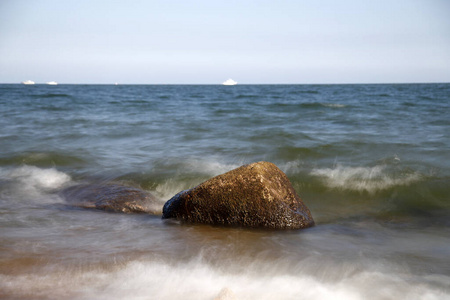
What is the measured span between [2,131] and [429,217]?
12306 mm

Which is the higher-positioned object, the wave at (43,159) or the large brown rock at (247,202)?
the large brown rock at (247,202)

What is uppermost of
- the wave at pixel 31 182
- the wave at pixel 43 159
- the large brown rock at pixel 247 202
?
the large brown rock at pixel 247 202

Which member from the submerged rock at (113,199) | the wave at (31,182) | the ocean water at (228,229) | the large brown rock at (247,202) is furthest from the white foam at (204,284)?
the wave at (31,182)

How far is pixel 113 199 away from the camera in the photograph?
17.4 feet

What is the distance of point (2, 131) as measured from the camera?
12.1 metres

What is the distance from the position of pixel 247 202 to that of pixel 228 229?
0.38 meters

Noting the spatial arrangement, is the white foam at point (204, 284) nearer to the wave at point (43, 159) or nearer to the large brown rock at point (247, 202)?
the large brown rock at point (247, 202)

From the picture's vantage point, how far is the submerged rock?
5.12 metres

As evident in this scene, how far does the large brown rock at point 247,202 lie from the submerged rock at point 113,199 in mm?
970

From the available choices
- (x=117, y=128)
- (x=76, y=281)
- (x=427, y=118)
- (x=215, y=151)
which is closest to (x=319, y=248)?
(x=76, y=281)

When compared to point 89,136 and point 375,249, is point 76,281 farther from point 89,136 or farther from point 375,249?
point 89,136

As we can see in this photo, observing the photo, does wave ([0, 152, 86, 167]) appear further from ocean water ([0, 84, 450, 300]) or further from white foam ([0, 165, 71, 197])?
white foam ([0, 165, 71, 197])

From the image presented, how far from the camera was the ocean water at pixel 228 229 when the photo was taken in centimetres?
299

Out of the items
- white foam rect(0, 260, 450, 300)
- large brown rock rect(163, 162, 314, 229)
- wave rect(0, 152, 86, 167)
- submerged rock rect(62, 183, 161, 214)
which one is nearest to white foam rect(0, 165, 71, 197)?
wave rect(0, 152, 86, 167)
